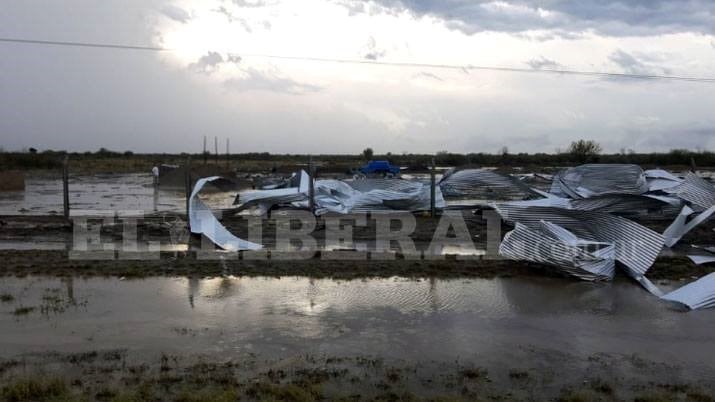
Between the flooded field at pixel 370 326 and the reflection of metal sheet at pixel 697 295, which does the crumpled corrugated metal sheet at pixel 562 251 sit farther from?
the reflection of metal sheet at pixel 697 295

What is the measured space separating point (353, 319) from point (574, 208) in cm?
854

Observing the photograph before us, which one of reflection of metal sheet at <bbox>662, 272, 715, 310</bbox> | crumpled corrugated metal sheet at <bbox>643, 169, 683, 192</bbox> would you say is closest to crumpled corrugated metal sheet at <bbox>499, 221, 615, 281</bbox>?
reflection of metal sheet at <bbox>662, 272, 715, 310</bbox>

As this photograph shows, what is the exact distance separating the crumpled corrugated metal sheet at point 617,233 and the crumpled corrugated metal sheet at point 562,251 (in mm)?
269

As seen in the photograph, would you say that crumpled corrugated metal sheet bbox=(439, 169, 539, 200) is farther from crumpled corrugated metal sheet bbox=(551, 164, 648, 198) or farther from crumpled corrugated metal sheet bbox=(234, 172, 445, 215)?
crumpled corrugated metal sheet bbox=(234, 172, 445, 215)

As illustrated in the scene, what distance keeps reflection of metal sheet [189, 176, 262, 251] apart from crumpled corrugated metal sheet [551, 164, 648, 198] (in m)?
9.02

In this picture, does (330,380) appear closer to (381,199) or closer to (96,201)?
(381,199)

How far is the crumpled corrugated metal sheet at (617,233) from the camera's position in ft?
27.6

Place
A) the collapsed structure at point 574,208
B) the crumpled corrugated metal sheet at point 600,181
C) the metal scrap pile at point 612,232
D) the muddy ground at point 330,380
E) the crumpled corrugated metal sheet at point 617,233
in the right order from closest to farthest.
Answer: the muddy ground at point 330,380 → the metal scrap pile at point 612,232 → the collapsed structure at point 574,208 → the crumpled corrugated metal sheet at point 617,233 → the crumpled corrugated metal sheet at point 600,181

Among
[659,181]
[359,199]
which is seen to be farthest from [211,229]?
[659,181]

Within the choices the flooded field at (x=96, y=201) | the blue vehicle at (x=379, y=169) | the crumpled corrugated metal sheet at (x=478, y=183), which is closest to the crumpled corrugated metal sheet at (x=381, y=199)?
the crumpled corrugated metal sheet at (x=478, y=183)

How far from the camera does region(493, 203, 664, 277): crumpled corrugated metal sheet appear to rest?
8422 mm

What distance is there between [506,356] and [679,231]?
25.9 ft

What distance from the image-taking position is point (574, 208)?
1314cm

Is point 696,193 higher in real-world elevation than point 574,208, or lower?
higher
